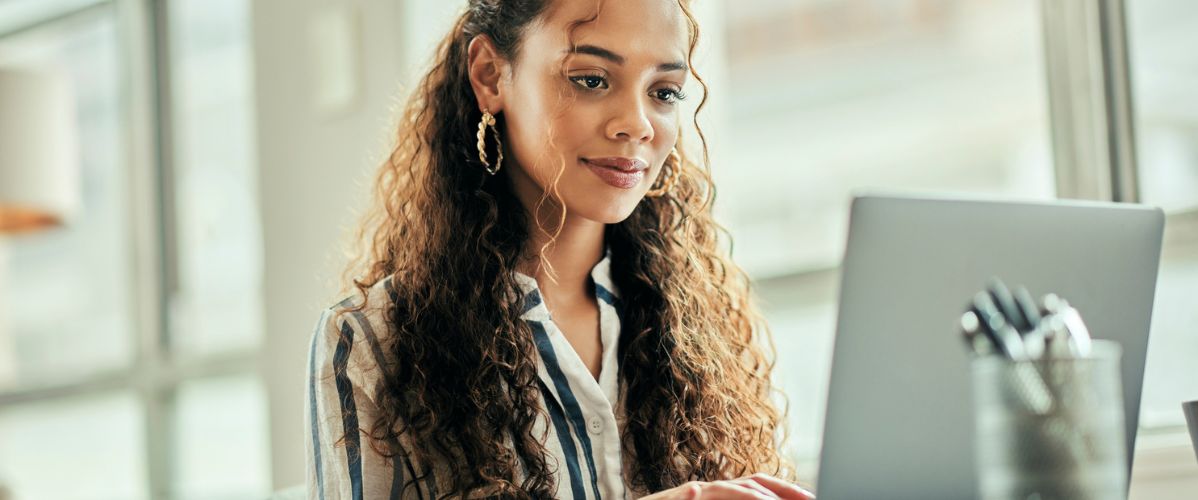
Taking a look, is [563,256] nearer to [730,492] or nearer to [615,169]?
[615,169]

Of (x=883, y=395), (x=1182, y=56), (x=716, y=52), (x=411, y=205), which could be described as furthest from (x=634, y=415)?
(x=716, y=52)

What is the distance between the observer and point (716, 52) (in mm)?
2934

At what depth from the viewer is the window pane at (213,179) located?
397 cm

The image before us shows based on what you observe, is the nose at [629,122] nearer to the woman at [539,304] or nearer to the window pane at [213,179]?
the woman at [539,304]

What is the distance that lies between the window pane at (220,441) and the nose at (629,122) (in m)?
2.56

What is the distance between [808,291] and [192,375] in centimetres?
192

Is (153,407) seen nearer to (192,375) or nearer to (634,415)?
(192,375)

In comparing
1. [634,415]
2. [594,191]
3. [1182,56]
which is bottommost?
[634,415]

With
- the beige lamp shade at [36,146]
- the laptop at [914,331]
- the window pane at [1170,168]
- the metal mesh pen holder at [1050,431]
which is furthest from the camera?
the beige lamp shade at [36,146]

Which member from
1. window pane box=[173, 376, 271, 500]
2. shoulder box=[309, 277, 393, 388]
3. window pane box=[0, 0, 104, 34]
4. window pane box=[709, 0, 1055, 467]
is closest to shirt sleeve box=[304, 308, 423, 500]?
shoulder box=[309, 277, 393, 388]

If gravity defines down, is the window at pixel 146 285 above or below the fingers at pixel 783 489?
above

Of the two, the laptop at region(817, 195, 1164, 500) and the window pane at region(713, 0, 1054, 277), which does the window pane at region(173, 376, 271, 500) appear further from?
the laptop at region(817, 195, 1164, 500)

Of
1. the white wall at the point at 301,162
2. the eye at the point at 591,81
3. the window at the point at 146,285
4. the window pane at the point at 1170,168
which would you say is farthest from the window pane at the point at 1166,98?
the window at the point at 146,285

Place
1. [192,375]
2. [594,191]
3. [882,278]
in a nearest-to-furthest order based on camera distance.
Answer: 1. [882,278]
2. [594,191]
3. [192,375]
